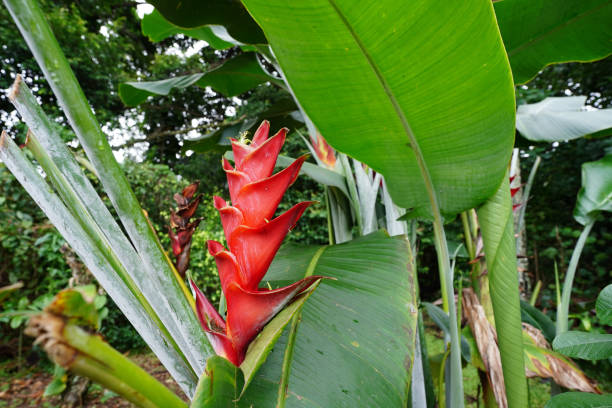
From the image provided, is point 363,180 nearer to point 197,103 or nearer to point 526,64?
point 526,64

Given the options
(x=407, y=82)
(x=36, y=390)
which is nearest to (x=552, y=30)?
(x=407, y=82)

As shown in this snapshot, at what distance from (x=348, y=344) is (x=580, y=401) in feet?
1.51

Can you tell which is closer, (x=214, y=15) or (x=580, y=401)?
(x=580, y=401)

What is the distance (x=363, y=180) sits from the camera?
0.88 meters

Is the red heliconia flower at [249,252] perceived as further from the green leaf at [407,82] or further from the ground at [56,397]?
the ground at [56,397]

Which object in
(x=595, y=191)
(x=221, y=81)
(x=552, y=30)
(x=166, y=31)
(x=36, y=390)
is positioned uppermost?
(x=166, y=31)

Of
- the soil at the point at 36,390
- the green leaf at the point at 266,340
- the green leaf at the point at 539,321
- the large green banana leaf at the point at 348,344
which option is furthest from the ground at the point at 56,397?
the green leaf at the point at 266,340

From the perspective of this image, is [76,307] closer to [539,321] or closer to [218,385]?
[218,385]

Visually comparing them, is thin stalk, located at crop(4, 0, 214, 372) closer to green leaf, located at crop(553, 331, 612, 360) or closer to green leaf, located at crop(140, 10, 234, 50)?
green leaf, located at crop(553, 331, 612, 360)

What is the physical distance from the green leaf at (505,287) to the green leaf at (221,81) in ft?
3.09

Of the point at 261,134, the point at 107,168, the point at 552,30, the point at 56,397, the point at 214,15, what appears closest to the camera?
the point at 107,168

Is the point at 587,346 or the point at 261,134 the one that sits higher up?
the point at 261,134

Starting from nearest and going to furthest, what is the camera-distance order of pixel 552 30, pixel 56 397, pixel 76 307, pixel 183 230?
pixel 76 307, pixel 183 230, pixel 552 30, pixel 56 397

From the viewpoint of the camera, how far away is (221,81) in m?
1.45
